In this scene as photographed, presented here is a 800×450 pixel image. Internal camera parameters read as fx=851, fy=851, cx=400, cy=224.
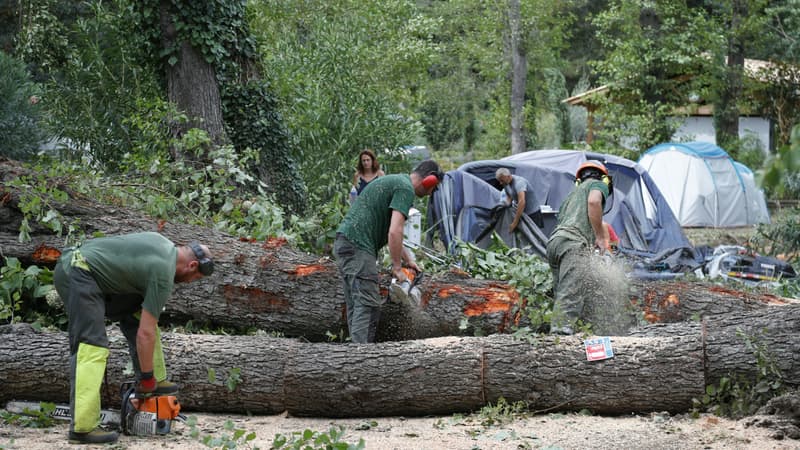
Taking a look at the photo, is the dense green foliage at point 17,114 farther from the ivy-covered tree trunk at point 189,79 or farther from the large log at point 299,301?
the large log at point 299,301

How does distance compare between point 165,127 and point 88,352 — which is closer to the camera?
point 88,352

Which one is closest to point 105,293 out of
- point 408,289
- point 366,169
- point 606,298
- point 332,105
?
point 408,289

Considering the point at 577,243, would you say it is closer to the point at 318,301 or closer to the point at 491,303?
the point at 491,303

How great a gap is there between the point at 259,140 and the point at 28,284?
4.96 meters

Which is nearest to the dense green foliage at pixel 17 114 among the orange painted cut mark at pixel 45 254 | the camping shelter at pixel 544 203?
the camping shelter at pixel 544 203

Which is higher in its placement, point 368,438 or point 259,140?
point 259,140

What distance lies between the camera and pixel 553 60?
93.7ft

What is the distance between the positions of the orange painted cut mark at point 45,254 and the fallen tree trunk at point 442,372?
115 cm

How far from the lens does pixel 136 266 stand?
15.3 feet

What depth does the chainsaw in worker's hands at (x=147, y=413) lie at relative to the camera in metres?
4.77

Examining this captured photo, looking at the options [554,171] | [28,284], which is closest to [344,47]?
[554,171]

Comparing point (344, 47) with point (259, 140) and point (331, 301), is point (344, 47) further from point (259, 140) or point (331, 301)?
point (331, 301)

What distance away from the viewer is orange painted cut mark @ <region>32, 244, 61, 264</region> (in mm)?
6453

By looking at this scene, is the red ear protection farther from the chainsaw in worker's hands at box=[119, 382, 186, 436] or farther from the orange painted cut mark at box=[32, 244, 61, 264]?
the orange painted cut mark at box=[32, 244, 61, 264]
